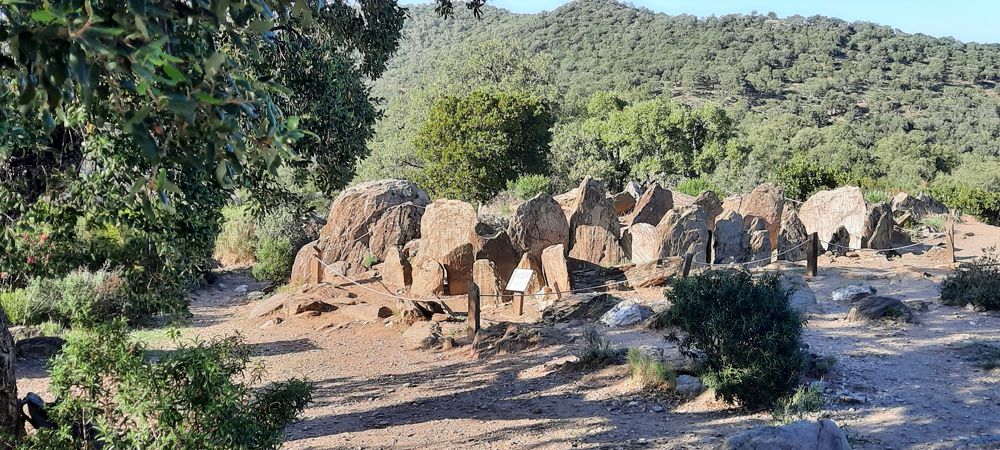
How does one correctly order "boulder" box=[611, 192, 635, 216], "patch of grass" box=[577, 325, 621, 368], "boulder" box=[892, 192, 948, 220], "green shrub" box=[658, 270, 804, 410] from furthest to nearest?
1. "boulder" box=[892, 192, 948, 220]
2. "boulder" box=[611, 192, 635, 216]
3. "patch of grass" box=[577, 325, 621, 368]
4. "green shrub" box=[658, 270, 804, 410]

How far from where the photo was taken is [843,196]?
16.2 metres

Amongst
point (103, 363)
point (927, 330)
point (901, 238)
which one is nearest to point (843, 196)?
point (901, 238)

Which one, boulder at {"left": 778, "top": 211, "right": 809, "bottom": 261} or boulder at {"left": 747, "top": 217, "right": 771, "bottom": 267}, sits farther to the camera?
boulder at {"left": 778, "top": 211, "right": 809, "bottom": 261}

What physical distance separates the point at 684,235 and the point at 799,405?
7205 millimetres

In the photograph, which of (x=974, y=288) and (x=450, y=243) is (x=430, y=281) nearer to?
(x=450, y=243)

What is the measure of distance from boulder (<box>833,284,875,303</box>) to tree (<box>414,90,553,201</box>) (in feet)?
43.6

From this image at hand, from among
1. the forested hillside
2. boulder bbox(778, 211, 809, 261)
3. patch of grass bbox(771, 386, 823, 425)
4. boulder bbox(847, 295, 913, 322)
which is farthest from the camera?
the forested hillside

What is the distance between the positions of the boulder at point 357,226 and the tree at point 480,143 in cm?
767

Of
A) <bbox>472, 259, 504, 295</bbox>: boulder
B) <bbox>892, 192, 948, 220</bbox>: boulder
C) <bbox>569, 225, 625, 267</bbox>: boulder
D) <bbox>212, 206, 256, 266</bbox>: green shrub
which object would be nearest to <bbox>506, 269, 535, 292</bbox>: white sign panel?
<bbox>472, 259, 504, 295</bbox>: boulder

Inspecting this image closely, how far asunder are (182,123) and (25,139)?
1937 millimetres

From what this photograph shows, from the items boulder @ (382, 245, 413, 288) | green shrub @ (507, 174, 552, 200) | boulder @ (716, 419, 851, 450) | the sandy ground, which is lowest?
the sandy ground

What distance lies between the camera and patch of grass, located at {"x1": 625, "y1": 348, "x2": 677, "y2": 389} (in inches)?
302

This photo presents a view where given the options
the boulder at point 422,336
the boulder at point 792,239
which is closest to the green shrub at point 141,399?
the boulder at point 422,336

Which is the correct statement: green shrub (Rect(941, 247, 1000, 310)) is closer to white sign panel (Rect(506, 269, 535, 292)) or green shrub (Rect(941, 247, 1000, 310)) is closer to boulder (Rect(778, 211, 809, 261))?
boulder (Rect(778, 211, 809, 261))
